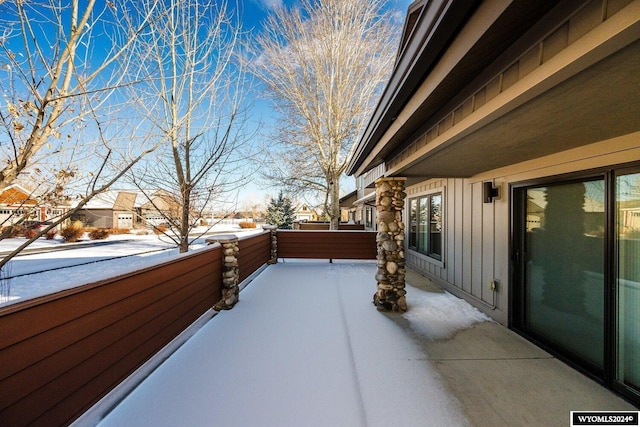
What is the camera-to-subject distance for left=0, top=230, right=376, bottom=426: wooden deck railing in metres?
1.46

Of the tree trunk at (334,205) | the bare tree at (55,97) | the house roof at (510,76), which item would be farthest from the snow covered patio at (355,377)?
the tree trunk at (334,205)

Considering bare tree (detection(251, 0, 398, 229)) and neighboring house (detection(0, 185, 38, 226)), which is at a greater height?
bare tree (detection(251, 0, 398, 229))

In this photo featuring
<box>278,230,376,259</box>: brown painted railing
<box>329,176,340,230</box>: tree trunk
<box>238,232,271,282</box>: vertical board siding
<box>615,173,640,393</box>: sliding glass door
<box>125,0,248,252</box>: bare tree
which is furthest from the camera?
<box>329,176,340,230</box>: tree trunk

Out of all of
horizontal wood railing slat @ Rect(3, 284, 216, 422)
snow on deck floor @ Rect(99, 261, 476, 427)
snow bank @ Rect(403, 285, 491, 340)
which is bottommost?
snow bank @ Rect(403, 285, 491, 340)

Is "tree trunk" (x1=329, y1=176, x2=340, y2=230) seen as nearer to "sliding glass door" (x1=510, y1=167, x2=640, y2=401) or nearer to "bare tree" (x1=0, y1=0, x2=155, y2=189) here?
"sliding glass door" (x1=510, y1=167, x2=640, y2=401)

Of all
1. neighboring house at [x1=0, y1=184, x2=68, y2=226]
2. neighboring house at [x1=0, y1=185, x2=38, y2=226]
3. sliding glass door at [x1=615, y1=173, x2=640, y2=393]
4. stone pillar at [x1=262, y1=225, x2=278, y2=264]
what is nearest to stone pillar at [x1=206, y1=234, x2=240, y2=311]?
neighboring house at [x1=0, y1=184, x2=68, y2=226]

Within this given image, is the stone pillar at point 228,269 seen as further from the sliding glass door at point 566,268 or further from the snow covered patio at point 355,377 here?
the sliding glass door at point 566,268

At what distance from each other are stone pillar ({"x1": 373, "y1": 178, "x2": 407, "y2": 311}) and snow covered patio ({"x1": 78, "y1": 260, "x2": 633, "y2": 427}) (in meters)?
0.28

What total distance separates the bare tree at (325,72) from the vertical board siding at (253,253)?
4205 mm

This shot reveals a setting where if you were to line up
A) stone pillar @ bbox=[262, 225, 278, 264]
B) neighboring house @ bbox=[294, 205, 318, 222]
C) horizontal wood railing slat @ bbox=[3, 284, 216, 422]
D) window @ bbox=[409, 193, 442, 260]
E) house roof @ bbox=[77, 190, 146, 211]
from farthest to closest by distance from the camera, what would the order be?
neighboring house @ bbox=[294, 205, 318, 222]
stone pillar @ bbox=[262, 225, 278, 264]
window @ bbox=[409, 193, 442, 260]
house roof @ bbox=[77, 190, 146, 211]
horizontal wood railing slat @ bbox=[3, 284, 216, 422]

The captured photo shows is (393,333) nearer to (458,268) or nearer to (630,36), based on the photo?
(458,268)

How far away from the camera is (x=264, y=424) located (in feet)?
6.16

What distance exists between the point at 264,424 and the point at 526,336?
124 inches

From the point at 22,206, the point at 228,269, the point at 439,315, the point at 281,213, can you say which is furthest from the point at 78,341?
the point at 281,213
